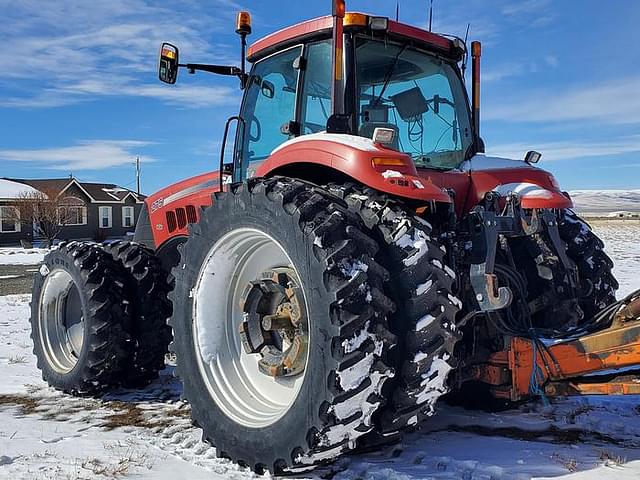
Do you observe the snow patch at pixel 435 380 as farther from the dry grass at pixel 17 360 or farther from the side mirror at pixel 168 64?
the dry grass at pixel 17 360

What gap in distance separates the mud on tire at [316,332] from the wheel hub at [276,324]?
0.27 meters

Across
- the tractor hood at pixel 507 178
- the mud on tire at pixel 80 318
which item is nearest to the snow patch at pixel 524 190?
the tractor hood at pixel 507 178

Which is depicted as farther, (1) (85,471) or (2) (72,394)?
(2) (72,394)

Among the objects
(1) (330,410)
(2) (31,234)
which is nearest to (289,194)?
(1) (330,410)

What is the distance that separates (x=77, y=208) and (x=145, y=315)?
3644 cm

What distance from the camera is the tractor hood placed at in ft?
12.4

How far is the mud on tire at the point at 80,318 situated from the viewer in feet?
15.8

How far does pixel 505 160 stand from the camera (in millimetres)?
4324

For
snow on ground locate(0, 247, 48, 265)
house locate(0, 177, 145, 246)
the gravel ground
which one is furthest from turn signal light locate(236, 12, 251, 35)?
house locate(0, 177, 145, 246)

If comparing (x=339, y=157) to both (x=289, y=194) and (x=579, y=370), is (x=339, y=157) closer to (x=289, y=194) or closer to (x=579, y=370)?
(x=289, y=194)

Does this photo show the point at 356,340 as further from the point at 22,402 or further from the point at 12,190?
the point at 12,190

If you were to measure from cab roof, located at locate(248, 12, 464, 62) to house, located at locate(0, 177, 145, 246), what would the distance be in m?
33.8

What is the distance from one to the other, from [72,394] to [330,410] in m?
3.05

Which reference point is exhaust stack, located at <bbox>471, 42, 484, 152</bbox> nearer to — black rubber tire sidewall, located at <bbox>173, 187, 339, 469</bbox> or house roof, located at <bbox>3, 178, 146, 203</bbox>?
black rubber tire sidewall, located at <bbox>173, 187, 339, 469</bbox>
